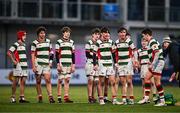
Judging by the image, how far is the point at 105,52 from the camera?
24766mm

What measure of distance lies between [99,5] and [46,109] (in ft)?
111

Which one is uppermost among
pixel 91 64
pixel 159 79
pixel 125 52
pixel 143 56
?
pixel 125 52

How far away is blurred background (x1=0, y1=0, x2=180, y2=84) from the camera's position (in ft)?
169

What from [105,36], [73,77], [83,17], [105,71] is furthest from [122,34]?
[83,17]

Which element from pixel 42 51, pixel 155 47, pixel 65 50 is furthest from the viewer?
pixel 65 50

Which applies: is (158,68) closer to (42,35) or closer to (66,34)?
(66,34)

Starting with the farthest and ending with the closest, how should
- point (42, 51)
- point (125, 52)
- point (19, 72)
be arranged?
point (19, 72) → point (42, 51) → point (125, 52)

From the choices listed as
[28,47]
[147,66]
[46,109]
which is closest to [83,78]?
[28,47]

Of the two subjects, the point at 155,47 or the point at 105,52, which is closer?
the point at 155,47

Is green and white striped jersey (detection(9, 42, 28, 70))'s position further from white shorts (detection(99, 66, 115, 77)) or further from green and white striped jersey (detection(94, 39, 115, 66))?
white shorts (detection(99, 66, 115, 77))

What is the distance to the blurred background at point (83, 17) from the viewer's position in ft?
169

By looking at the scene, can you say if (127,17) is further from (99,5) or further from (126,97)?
(126,97)

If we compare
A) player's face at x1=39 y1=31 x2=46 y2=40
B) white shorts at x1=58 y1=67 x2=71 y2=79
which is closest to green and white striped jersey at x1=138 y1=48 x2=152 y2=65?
white shorts at x1=58 y1=67 x2=71 y2=79

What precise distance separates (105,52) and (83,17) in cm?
2972
